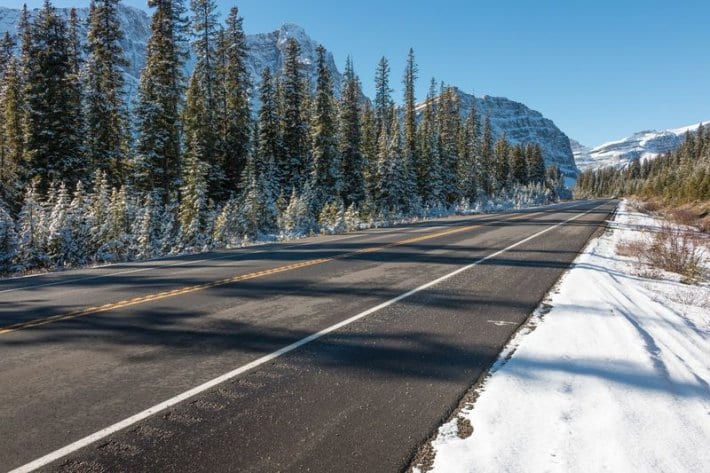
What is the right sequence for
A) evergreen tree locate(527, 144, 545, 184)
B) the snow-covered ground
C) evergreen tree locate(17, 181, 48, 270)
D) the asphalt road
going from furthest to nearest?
evergreen tree locate(527, 144, 545, 184), evergreen tree locate(17, 181, 48, 270), the asphalt road, the snow-covered ground

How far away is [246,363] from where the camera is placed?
4.27 metres

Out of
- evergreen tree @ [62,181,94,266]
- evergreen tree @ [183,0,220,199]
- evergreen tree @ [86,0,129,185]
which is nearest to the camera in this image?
Result: evergreen tree @ [62,181,94,266]

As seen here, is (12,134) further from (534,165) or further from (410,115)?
(534,165)

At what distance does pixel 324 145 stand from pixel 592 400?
3377 cm

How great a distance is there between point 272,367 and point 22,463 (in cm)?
207

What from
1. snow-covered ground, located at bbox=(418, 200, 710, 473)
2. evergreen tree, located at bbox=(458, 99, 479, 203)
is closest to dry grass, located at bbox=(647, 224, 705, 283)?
snow-covered ground, located at bbox=(418, 200, 710, 473)

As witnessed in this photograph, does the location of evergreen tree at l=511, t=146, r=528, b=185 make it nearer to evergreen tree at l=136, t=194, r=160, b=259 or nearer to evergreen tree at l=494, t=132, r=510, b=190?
evergreen tree at l=494, t=132, r=510, b=190

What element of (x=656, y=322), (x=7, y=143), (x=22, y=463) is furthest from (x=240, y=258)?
(x=7, y=143)

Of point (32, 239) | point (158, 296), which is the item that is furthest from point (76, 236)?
point (158, 296)

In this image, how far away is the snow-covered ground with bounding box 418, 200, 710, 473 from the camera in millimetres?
2785

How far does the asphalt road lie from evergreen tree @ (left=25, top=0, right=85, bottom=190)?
19.2 m

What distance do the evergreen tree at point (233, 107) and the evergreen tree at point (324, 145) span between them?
6.21 meters

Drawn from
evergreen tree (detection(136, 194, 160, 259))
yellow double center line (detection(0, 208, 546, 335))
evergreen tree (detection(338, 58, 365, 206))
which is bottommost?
yellow double center line (detection(0, 208, 546, 335))

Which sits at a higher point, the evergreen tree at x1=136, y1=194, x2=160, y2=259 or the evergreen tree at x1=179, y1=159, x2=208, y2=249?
the evergreen tree at x1=179, y1=159, x2=208, y2=249
